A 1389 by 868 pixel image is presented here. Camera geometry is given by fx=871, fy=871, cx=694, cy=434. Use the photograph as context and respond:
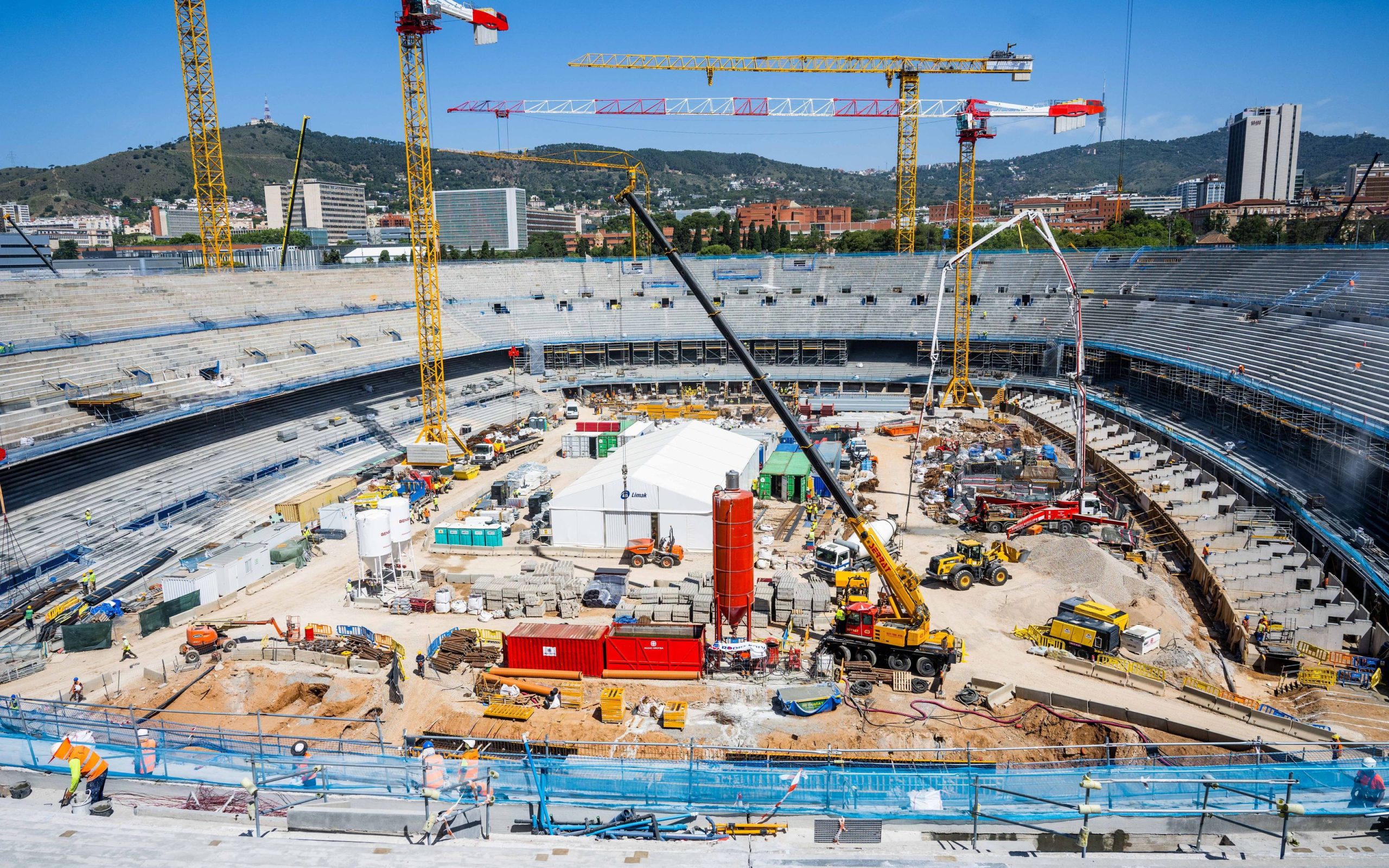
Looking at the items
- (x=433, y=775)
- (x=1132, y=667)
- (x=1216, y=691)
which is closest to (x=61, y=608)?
(x=433, y=775)

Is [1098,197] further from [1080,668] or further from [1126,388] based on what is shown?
[1080,668]

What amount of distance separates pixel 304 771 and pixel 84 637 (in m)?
12.2

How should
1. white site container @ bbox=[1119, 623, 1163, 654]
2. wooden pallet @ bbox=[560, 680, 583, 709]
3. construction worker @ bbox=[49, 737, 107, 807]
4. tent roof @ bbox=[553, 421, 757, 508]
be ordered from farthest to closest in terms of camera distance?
1. tent roof @ bbox=[553, 421, 757, 508]
2. white site container @ bbox=[1119, 623, 1163, 654]
3. wooden pallet @ bbox=[560, 680, 583, 709]
4. construction worker @ bbox=[49, 737, 107, 807]

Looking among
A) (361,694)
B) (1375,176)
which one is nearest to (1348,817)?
(361,694)

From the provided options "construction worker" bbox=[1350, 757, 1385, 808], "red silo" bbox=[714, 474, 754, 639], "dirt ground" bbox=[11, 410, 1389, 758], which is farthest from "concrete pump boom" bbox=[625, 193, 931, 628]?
"construction worker" bbox=[1350, 757, 1385, 808]

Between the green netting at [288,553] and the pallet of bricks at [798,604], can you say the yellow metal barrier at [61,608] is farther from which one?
the pallet of bricks at [798,604]

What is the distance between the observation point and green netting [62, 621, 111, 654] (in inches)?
860

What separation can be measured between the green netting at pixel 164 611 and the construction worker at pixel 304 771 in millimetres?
11358

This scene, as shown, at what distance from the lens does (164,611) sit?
23.5m

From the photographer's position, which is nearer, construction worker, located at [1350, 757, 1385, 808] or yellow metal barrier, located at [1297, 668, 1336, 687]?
construction worker, located at [1350, 757, 1385, 808]

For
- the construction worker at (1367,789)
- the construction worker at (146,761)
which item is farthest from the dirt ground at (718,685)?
the construction worker at (1367,789)

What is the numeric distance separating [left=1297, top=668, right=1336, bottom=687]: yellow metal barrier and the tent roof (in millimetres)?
16251

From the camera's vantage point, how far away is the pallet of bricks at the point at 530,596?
77.9ft

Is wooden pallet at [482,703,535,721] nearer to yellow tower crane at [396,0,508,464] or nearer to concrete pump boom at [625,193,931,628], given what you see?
concrete pump boom at [625,193,931,628]
